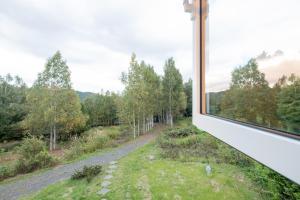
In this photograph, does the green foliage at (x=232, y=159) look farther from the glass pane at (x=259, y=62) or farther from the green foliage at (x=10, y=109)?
the green foliage at (x=10, y=109)

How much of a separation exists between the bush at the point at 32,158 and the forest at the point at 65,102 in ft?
10.4

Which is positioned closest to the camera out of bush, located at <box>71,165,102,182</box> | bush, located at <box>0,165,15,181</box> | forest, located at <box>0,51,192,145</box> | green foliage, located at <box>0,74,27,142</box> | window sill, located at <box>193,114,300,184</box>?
window sill, located at <box>193,114,300,184</box>

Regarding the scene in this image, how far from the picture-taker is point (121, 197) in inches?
122

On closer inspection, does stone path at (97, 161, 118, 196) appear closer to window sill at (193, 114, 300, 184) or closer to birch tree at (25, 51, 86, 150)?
window sill at (193, 114, 300, 184)

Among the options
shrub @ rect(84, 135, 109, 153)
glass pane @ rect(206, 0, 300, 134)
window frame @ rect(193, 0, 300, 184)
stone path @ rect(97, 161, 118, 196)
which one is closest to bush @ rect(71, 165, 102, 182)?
stone path @ rect(97, 161, 118, 196)

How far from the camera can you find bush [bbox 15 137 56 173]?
5.36 m

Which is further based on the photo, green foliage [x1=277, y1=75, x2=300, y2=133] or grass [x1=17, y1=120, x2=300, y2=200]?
grass [x1=17, y1=120, x2=300, y2=200]

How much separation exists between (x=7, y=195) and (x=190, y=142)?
5.58 m

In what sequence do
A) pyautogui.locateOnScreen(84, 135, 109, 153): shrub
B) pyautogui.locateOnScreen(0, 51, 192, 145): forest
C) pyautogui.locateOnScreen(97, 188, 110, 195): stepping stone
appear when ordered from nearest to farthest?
pyautogui.locateOnScreen(97, 188, 110, 195): stepping stone, pyautogui.locateOnScreen(84, 135, 109, 153): shrub, pyautogui.locateOnScreen(0, 51, 192, 145): forest

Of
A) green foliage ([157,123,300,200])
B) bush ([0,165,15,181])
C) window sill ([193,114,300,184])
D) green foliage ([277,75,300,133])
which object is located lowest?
bush ([0,165,15,181])

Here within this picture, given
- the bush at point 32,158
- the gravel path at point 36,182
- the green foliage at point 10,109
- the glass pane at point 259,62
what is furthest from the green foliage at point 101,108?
the glass pane at point 259,62

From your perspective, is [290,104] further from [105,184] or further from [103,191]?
[105,184]

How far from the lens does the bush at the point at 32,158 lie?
536 centimetres

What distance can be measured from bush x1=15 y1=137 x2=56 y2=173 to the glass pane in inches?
240
